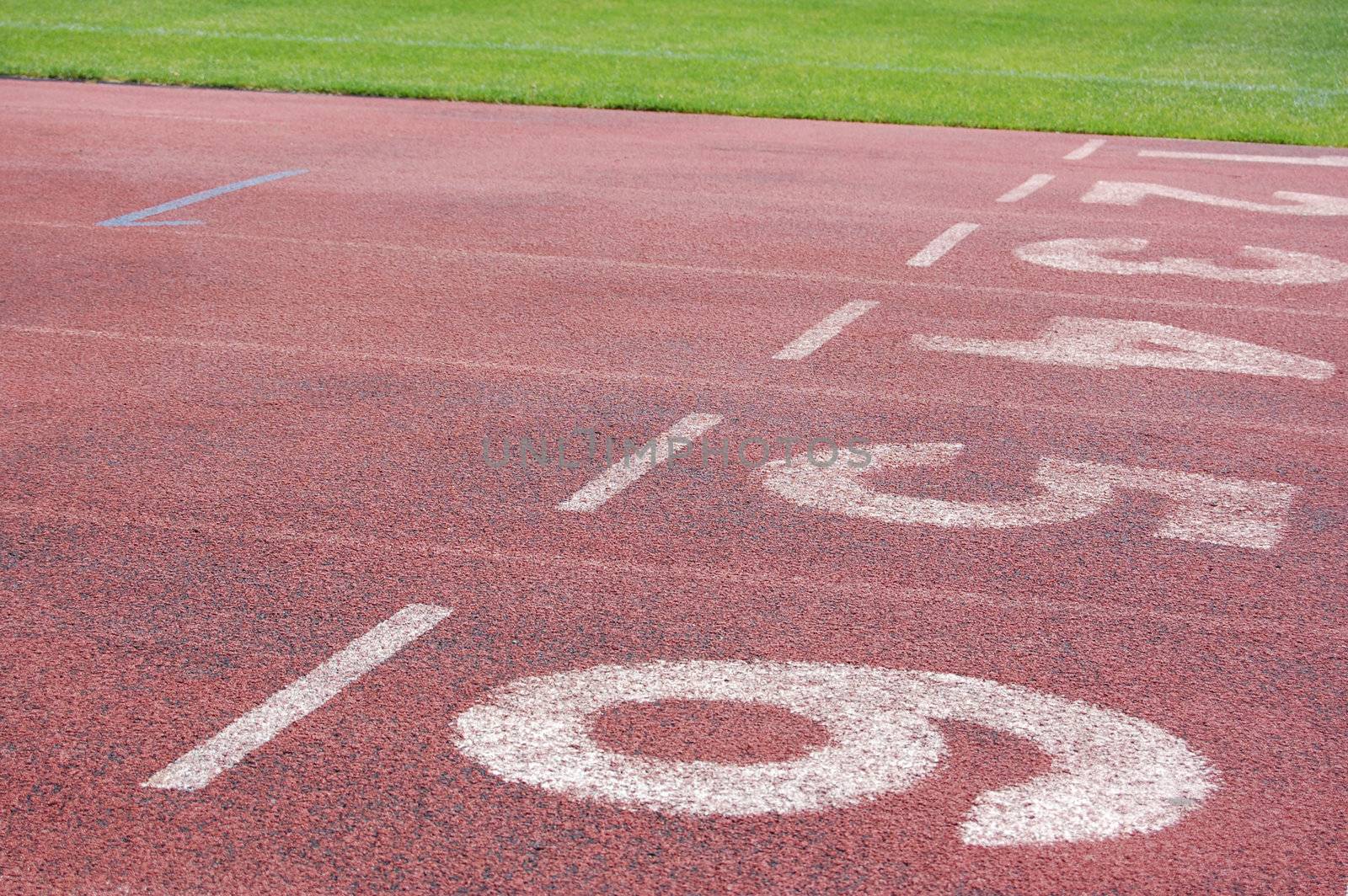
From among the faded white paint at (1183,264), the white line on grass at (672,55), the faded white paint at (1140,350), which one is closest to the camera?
the faded white paint at (1140,350)

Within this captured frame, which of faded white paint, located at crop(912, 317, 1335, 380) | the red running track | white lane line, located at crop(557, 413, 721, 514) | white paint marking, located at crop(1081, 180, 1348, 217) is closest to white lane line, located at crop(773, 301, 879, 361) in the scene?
the red running track

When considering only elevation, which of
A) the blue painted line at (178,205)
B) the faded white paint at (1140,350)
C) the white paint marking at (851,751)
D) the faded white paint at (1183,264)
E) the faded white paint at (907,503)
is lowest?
the white paint marking at (851,751)

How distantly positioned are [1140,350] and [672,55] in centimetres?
1587

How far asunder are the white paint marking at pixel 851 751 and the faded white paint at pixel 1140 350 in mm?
3707

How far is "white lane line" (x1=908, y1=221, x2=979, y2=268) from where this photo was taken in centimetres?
1003

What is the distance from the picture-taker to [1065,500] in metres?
5.99

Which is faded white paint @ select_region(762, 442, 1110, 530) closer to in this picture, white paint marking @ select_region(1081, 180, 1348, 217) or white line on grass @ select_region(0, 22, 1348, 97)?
white paint marking @ select_region(1081, 180, 1348, 217)

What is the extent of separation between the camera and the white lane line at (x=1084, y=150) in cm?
1466

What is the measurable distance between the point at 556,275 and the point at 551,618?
484 centimetres

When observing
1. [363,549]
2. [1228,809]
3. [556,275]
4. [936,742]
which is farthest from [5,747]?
[556,275]

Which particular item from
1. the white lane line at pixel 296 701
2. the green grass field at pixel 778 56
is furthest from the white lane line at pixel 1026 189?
the white lane line at pixel 296 701

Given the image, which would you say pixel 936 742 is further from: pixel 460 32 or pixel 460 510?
pixel 460 32

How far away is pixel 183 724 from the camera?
14.0 ft

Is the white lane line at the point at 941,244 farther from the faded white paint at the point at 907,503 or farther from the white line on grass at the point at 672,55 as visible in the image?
the white line on grass at the point at 672,55
